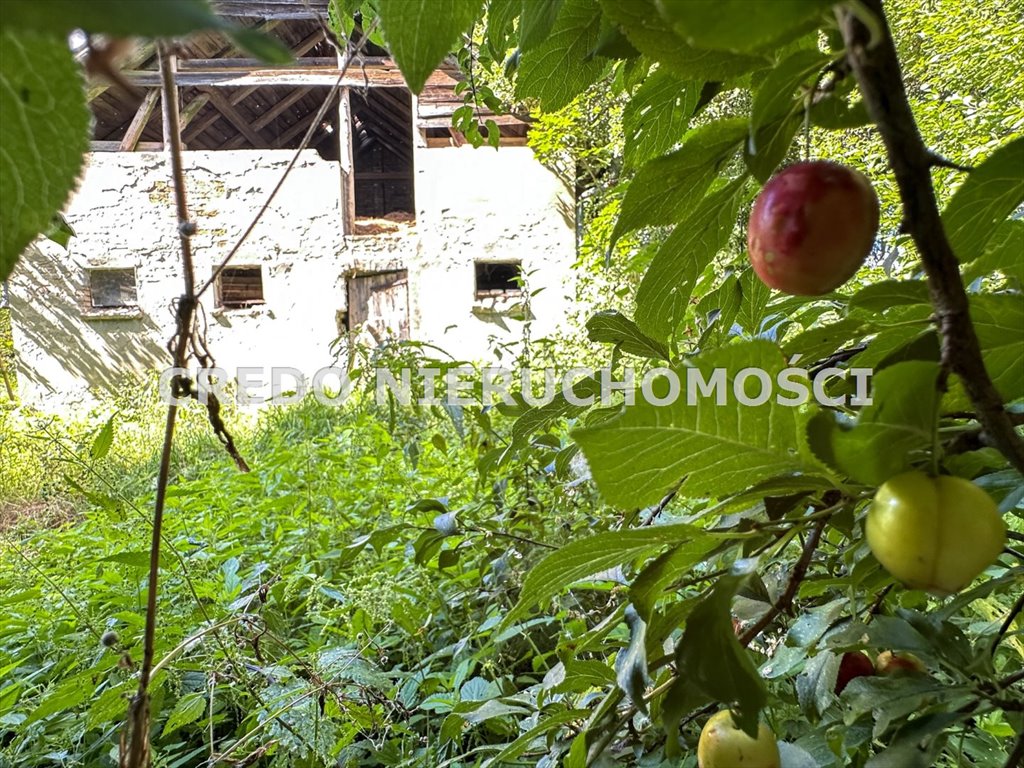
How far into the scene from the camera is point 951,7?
13.2 ft

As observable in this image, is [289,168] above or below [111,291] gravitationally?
below

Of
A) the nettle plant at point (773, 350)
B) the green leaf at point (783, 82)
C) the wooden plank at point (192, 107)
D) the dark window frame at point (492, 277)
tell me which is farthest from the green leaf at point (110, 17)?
the wooden plank at point (192, 107)

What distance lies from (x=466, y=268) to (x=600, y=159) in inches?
65.2

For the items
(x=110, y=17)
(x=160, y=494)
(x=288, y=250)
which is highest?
(x=288, y=250)

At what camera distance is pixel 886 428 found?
256 millimetres

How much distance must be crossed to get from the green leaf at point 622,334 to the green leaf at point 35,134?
0.43 m

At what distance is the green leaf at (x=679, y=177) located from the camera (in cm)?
34

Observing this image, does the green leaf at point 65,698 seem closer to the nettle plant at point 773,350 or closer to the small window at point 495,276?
the nettle plant at point 773,350

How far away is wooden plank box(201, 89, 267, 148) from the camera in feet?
23.6

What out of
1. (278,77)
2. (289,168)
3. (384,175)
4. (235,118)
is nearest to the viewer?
(289,168)

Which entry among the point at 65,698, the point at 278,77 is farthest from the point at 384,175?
the point at 65,698

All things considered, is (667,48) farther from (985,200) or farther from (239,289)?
(239,289)

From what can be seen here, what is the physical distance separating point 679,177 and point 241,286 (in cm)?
740

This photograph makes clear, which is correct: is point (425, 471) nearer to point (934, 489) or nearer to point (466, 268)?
point (934, 489)
